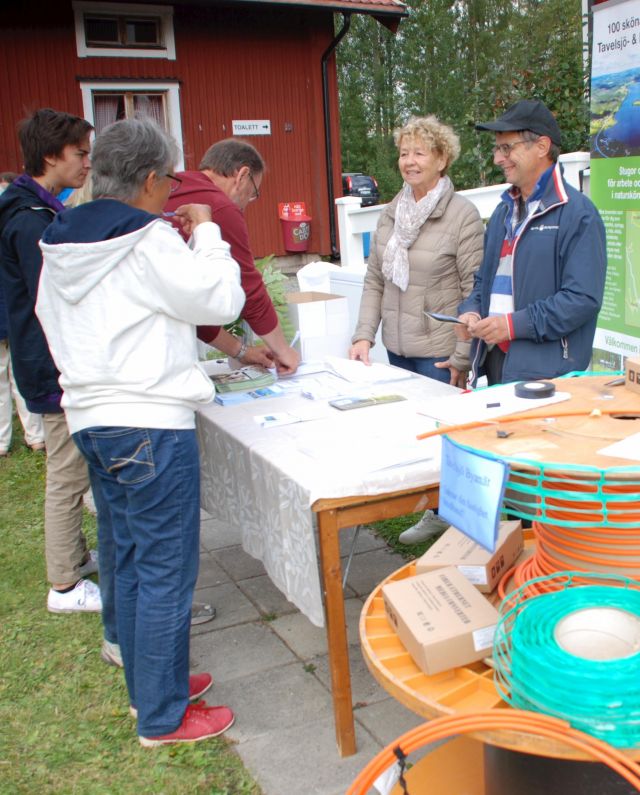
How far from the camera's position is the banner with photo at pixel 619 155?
381cm

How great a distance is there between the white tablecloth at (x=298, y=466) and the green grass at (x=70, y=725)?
0.56 m

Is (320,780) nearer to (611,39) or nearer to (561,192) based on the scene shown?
(561,192)

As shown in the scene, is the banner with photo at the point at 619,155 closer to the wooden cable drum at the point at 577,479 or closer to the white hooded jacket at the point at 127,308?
the wooden cable drum at the point at 577,479

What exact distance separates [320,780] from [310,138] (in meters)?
11.4

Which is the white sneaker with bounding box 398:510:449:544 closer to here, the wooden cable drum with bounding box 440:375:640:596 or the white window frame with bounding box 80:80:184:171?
the wooden cable drum with bounding box 440:375:640:596

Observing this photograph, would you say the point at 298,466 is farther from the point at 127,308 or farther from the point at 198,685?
the point at 198,685

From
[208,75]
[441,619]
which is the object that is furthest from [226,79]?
[441,619]

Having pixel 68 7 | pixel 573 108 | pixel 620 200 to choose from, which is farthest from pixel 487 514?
pixel 68 7

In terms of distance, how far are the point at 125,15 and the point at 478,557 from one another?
10822 millimetres

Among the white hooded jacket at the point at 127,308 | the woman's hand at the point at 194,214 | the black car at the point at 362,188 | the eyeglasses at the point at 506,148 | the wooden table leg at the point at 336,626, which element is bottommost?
the wooden table leg at the point at 336,626

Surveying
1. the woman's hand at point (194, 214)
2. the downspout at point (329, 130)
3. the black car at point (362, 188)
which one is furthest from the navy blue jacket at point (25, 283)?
the black car at point (362, 188)

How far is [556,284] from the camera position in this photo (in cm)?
275

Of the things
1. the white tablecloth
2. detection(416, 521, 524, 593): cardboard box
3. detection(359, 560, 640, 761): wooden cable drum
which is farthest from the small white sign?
detection(359, 560, 640, 761): wooden cable drum

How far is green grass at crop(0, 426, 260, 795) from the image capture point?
2.27 metres
